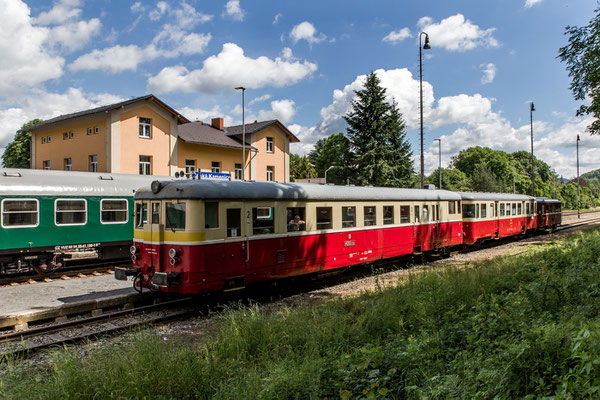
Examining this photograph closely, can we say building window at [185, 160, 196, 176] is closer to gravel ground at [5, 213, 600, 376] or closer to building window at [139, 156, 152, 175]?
building window at [139, 156, 152, 175]

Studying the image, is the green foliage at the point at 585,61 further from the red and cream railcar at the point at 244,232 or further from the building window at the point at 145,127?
the building window at the point at 145,127

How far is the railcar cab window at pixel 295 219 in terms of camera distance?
1105 centimetres

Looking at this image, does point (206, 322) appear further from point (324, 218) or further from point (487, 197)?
point (487, 197)

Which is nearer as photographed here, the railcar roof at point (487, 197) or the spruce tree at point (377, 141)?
the railcar roof at point (487, 197)

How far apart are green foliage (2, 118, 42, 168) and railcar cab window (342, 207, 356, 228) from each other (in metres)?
59.4

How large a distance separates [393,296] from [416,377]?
3902mm

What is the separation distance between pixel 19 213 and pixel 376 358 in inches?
498

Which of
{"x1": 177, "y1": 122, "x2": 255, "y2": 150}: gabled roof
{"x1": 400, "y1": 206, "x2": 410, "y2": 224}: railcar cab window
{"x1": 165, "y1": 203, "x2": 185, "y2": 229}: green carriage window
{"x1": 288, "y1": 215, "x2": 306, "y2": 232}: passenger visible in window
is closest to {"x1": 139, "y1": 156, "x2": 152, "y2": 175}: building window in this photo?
{"x1": 177, "y1": 122, "x2": 255, "y2": 150}: gabled roof

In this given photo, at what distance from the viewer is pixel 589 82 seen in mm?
20078

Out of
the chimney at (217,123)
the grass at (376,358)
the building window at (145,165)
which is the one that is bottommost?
the grass at (376,358)

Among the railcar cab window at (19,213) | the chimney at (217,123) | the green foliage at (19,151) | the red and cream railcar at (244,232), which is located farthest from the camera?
the green foliage at (19,151)

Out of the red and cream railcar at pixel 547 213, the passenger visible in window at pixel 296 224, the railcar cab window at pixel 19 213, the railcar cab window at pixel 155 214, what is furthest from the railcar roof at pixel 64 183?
the red and cream railcar at pixel 547 213

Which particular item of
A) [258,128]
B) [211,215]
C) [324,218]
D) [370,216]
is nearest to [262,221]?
[211,215]

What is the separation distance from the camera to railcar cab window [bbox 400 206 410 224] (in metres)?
15.2
